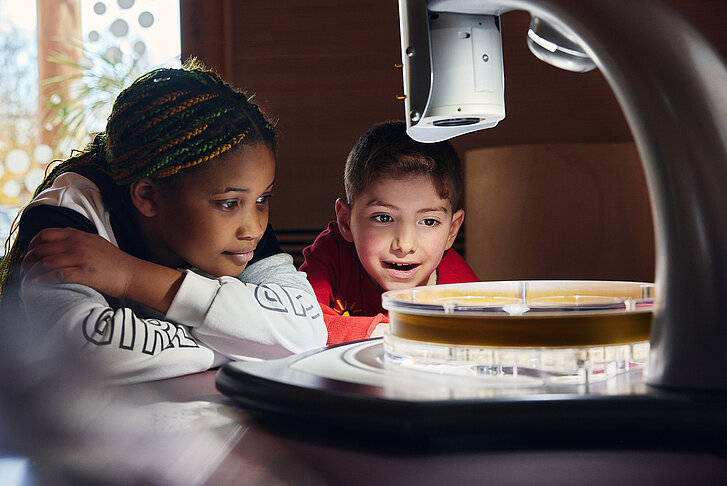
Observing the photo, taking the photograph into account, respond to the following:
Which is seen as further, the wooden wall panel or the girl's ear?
the wooden wall panel

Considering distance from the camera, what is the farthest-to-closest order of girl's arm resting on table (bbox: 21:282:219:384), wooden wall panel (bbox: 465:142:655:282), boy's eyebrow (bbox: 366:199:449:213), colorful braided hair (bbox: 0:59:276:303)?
wooden wall panel (bbox: 465:142:655:282) < boy's eyebrow (bbox: 366:199:449:213) < colorful braided hair (bbox: 0:59:276:303) < girl's arm resting on table (bbox: 21:282:219:384)

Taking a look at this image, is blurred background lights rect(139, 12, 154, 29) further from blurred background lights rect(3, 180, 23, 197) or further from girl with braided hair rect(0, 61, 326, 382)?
girl with braided hair rect(0, 61, 326, 382)

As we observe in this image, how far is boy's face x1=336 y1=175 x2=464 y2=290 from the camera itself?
111cm

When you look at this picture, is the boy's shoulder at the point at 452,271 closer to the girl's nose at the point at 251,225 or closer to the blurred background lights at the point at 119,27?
the girl's nose at the point at 251,225

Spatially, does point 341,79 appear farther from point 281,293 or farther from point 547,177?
point 281,293

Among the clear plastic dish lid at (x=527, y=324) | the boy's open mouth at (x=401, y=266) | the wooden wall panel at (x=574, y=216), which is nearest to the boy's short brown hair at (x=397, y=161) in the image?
the boy's open mouth at (x=401, y=266)

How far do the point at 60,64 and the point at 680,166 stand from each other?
105 inches

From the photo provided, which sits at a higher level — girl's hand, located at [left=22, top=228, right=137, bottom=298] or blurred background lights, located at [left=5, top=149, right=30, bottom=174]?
blurred background lights, located at [left=5, top=149, right=30, bottom=174]

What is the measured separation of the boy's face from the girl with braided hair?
0.28m

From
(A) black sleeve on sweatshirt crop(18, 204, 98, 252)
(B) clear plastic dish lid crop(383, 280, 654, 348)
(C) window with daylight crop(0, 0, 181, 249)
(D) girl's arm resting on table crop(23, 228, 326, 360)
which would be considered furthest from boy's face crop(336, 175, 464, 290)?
(C) window with daylight crop(0, 0, 181, 249)

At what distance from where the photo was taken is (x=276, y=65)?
4.93 feet

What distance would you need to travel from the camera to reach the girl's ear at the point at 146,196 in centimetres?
75

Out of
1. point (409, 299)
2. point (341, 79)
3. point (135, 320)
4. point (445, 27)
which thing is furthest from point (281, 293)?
point (341, 79)

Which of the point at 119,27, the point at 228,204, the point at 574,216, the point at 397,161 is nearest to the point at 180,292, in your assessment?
→ the point at 228,204
